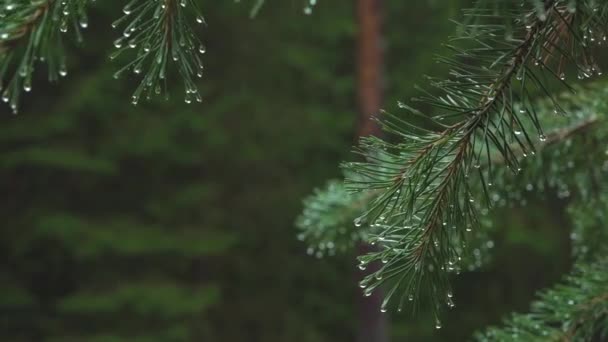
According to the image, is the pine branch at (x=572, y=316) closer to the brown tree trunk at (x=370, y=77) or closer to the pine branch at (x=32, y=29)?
the pine branch at (x=32, y=29)

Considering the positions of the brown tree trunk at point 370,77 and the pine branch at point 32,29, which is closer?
the pine branch at point 32,29

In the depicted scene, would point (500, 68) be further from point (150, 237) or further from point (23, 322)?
point (23, 322)

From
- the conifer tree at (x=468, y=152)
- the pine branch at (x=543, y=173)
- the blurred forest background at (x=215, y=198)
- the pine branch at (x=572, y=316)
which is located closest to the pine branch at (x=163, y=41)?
the conifer tree at (x=468, y=152)

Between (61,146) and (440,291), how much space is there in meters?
6.26

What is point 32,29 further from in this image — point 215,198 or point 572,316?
point 215,198

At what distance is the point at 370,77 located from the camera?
6508mm

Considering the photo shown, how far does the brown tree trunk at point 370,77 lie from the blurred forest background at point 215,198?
82 cm

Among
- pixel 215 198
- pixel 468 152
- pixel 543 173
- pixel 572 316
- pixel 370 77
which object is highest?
pixel 370 77

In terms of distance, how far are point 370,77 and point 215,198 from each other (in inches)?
88.2

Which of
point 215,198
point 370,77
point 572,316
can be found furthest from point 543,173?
point 215,198

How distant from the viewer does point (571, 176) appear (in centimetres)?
171

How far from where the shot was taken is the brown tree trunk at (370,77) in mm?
6496

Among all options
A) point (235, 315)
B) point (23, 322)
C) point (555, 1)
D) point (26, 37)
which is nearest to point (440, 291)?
point (555, 1)

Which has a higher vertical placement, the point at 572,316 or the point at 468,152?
the point at 468,152
